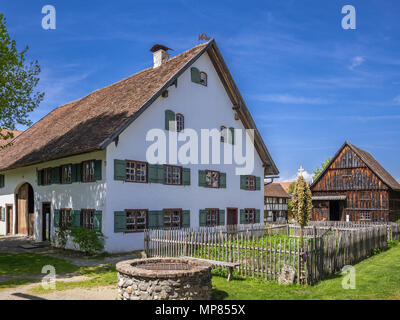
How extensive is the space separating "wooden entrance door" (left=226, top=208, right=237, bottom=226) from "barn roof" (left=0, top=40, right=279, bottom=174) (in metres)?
4.66

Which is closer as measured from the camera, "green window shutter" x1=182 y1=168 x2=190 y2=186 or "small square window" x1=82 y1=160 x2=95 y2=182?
"small square window" x1=82 y1=160 x2=95 y2=182

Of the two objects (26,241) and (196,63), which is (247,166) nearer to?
(196,63)

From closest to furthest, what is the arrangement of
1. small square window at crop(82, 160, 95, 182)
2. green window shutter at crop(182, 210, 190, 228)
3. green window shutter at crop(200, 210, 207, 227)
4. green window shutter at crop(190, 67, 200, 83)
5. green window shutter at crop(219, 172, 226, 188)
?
small square window at crop(82, 160, 95, 182), green window shutter at crop(182, 210, 190, 228), green window shutter at crop(190, 67, 200, 83), green window shutter at crop(200, 210, 207, 227), green window shutter at crop(219, 172, 226, 188)

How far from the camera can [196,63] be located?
21328 mm

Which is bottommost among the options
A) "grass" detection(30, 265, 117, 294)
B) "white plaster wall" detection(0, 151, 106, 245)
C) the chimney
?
"grass" detection(30, 265, 117, 294)

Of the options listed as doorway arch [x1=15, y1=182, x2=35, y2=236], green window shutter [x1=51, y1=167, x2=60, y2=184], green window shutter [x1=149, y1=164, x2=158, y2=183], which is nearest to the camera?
green window shutter [x1=149, y1=164, x2=158, y2=183]

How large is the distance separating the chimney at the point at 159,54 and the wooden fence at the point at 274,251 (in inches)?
474

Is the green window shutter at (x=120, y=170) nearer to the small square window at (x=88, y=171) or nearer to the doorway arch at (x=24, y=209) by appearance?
the small square window at (x=88, y=171)

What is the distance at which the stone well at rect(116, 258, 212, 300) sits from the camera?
7941mm

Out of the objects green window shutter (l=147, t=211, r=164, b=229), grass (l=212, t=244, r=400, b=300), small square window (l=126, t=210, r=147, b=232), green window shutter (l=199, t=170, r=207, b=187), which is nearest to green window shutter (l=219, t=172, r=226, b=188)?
green window shutter (l=199, t=170, r=207, b=187)

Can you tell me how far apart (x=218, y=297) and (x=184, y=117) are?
1291 centimetres

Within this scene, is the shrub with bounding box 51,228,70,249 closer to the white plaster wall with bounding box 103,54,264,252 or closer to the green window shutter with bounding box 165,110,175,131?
the white plaster wall with bounding box 103,54,264,252

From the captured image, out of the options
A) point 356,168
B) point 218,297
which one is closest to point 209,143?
point 218,297

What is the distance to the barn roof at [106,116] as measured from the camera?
17250 millimetres
